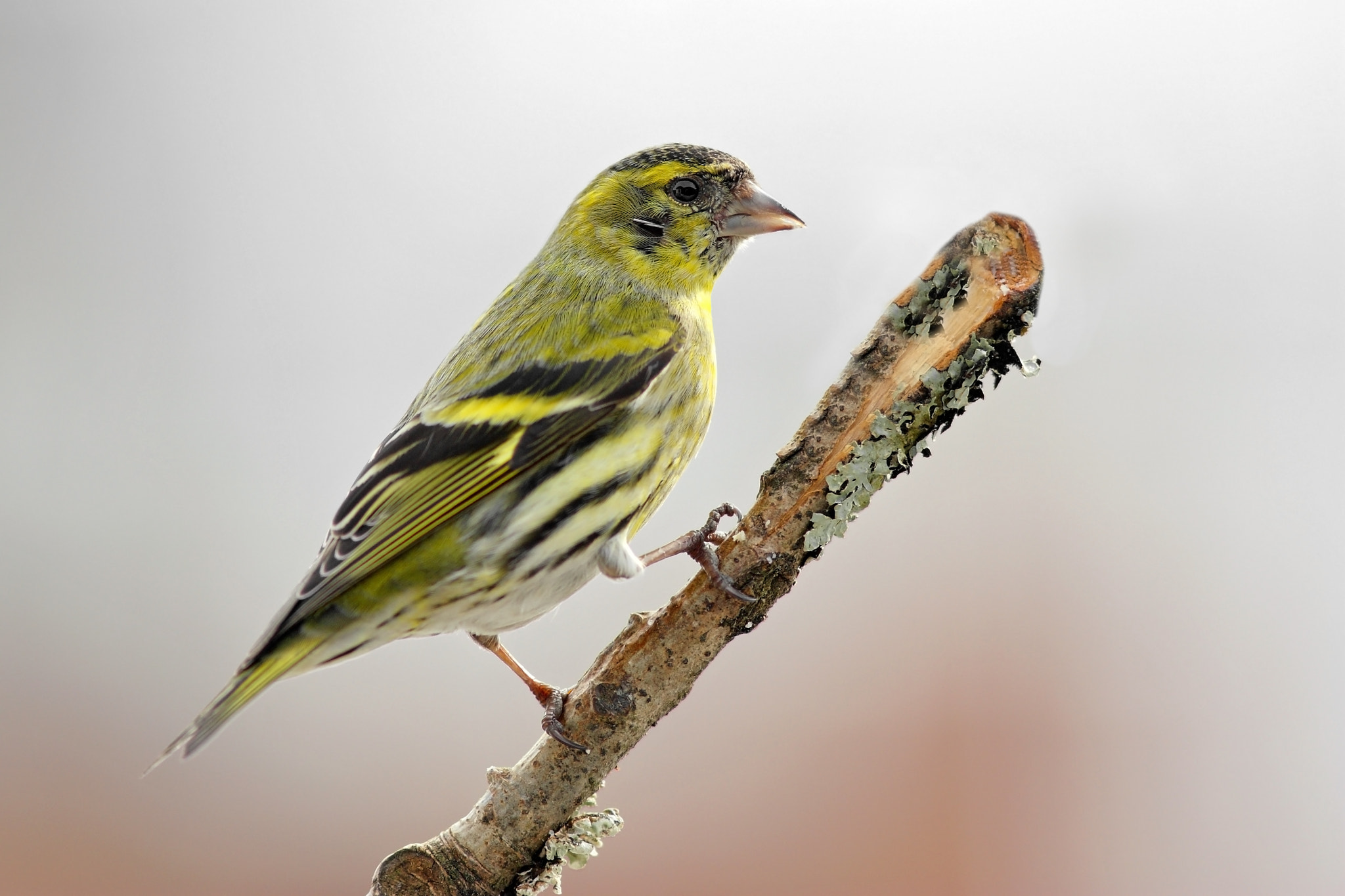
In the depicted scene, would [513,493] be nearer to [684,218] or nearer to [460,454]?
[460,454]

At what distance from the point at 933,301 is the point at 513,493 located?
1.01m

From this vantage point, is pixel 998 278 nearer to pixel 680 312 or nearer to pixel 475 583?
pixel 680 312

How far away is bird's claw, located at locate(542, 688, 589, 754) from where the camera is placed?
1.98 meters

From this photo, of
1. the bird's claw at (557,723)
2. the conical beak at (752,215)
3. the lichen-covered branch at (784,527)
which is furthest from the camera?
the conical beak at (752,215)

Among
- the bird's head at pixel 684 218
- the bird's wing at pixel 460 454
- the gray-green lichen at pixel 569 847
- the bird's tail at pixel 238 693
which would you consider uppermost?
the bird's head at pixel 684 218

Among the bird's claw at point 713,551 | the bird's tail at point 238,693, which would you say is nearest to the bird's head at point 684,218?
the bird's claw at point 713,551

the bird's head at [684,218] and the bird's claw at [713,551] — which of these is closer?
the bird's claw at [713,551]

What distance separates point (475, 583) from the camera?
2.21 m

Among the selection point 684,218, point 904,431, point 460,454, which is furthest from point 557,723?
point 684,218

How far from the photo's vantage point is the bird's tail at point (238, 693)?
2014mm

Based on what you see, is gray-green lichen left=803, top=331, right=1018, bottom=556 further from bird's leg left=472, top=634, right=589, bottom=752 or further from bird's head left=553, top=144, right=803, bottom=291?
bird's head left=553, top=144, right=803, bottom=291

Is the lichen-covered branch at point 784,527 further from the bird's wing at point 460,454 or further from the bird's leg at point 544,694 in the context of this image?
the bird's wing at point 460,454

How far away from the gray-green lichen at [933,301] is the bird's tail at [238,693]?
1.41 meters

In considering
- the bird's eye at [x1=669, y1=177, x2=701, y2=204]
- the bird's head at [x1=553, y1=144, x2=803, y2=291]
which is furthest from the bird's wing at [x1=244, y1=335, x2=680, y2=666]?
the bird's eye at [x1=669, y1=177, x2=701, y2=204]
